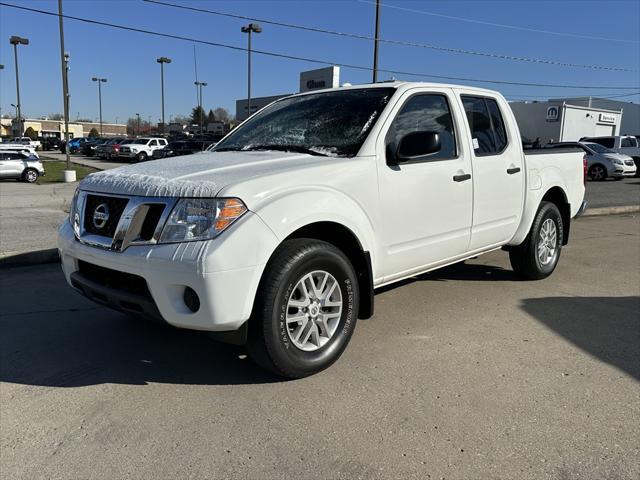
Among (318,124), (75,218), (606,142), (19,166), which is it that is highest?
(606,142)

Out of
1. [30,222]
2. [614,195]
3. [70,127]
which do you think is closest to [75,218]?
[30,222]

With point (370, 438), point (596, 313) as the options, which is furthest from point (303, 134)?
point (596, 313)

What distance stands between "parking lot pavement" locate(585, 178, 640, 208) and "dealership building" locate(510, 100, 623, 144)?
13.6 metres

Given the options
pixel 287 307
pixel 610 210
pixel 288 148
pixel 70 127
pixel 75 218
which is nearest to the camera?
pixel 287 307

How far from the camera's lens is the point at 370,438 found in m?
2.77

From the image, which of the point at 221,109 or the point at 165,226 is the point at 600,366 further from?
the point at 221,109

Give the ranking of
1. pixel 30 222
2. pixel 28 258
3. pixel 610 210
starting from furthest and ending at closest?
pixel 610 210 → pixel 30 222 → pixel 28 258

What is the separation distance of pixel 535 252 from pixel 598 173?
20.9m

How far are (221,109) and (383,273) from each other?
487ft

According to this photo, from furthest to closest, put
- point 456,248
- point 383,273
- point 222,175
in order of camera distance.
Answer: point 456,248
point 383,273
point 222,175

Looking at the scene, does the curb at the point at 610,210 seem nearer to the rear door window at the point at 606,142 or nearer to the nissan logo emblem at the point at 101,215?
the nissan logo emblem at the point at 101,215

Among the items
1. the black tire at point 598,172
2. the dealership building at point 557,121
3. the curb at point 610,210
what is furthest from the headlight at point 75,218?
the dealership building at point 557,121

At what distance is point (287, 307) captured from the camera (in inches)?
126

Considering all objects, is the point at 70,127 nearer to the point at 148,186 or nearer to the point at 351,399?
the point at 148,186
